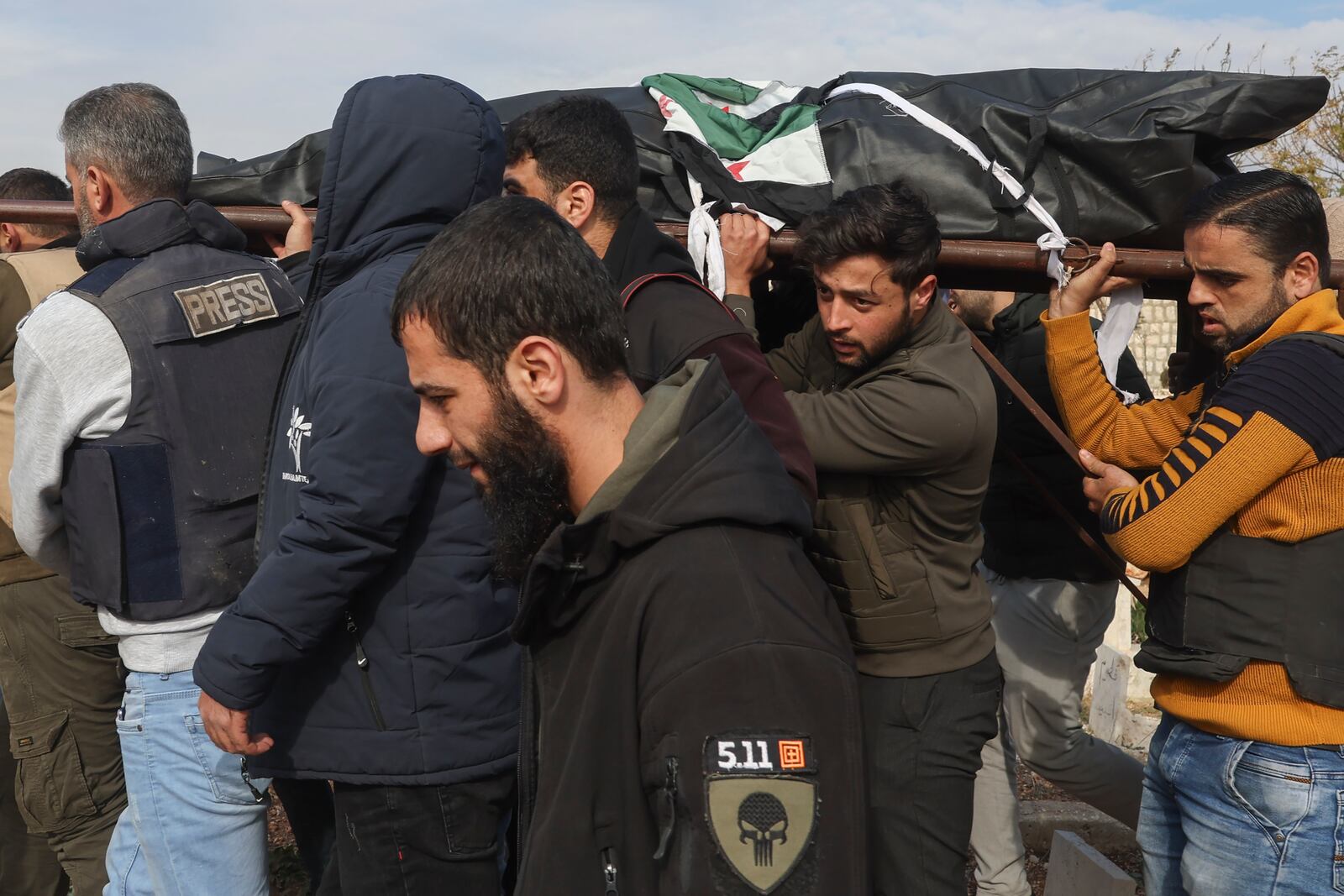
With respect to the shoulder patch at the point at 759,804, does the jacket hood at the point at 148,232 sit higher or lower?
higher

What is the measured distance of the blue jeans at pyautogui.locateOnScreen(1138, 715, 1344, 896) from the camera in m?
2.23

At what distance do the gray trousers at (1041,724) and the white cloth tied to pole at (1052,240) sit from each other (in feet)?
4.04

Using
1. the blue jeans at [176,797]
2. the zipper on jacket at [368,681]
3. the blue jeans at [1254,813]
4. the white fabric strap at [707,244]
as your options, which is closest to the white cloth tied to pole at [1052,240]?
the white fabric strap at [707,244]

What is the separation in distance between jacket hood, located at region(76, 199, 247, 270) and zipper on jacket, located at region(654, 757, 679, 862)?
219 centimetres

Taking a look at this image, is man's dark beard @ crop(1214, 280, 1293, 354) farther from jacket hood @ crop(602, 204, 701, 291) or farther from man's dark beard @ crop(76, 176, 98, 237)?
man's dark beard @ crop(76, 176, 98, 237)

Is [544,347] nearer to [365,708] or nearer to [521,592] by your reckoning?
[521,592]

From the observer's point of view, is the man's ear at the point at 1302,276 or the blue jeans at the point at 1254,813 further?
the man's ear at the point at 1302,276

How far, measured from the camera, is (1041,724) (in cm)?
397

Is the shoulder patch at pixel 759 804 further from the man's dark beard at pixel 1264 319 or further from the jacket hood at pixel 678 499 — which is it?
the man's dark beard at pixel 1264 319

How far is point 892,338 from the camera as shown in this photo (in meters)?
2.92

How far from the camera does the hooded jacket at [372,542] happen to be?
216cm

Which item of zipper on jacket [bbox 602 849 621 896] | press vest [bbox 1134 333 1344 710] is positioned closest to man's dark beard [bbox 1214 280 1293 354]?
press vest [bbox 1134 333 1344 710]

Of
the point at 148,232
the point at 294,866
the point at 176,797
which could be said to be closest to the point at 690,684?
the point at 176,797

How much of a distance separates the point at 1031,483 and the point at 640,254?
6.40 ft
